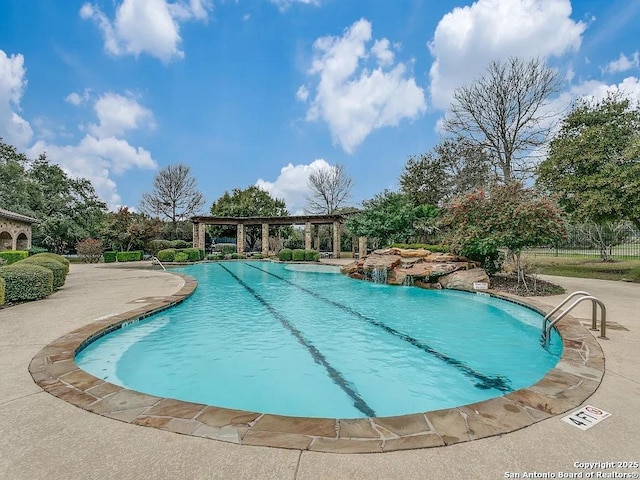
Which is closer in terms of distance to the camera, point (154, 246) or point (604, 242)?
point (604, 242)

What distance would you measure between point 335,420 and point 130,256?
2483 cm

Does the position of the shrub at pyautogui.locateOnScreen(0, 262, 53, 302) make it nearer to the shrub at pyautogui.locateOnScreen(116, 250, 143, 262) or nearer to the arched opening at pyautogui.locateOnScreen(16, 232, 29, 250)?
the arched opening at pyautogui.locateOnScreen(16, 232, 29, 250)

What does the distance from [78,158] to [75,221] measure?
8896 millimetres

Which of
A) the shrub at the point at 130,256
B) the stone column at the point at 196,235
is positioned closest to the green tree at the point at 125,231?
the shrub at the point at 130,256

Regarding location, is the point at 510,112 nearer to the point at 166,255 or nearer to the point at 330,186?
the point at 330,186

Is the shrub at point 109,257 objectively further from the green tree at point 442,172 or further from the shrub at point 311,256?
the green tree at point 442,172

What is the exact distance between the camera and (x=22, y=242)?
19.1 meters

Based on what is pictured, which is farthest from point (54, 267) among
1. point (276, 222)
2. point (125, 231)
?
point (276, 222)

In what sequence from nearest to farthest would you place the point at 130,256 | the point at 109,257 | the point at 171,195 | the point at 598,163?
the point at 598,163 < the point at 109,257 < the point at 130,256 < the point at 171,195

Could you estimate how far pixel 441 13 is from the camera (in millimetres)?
12195

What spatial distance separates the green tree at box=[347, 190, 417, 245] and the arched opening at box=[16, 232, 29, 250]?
781 inches

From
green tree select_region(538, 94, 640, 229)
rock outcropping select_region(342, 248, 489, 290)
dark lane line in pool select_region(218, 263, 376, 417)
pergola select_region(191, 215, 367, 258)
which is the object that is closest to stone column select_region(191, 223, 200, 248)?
pergola select_region(191, 215, 367, 258)

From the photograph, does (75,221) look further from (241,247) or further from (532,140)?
(532,140)

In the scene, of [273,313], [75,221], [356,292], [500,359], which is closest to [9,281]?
[273,313]
